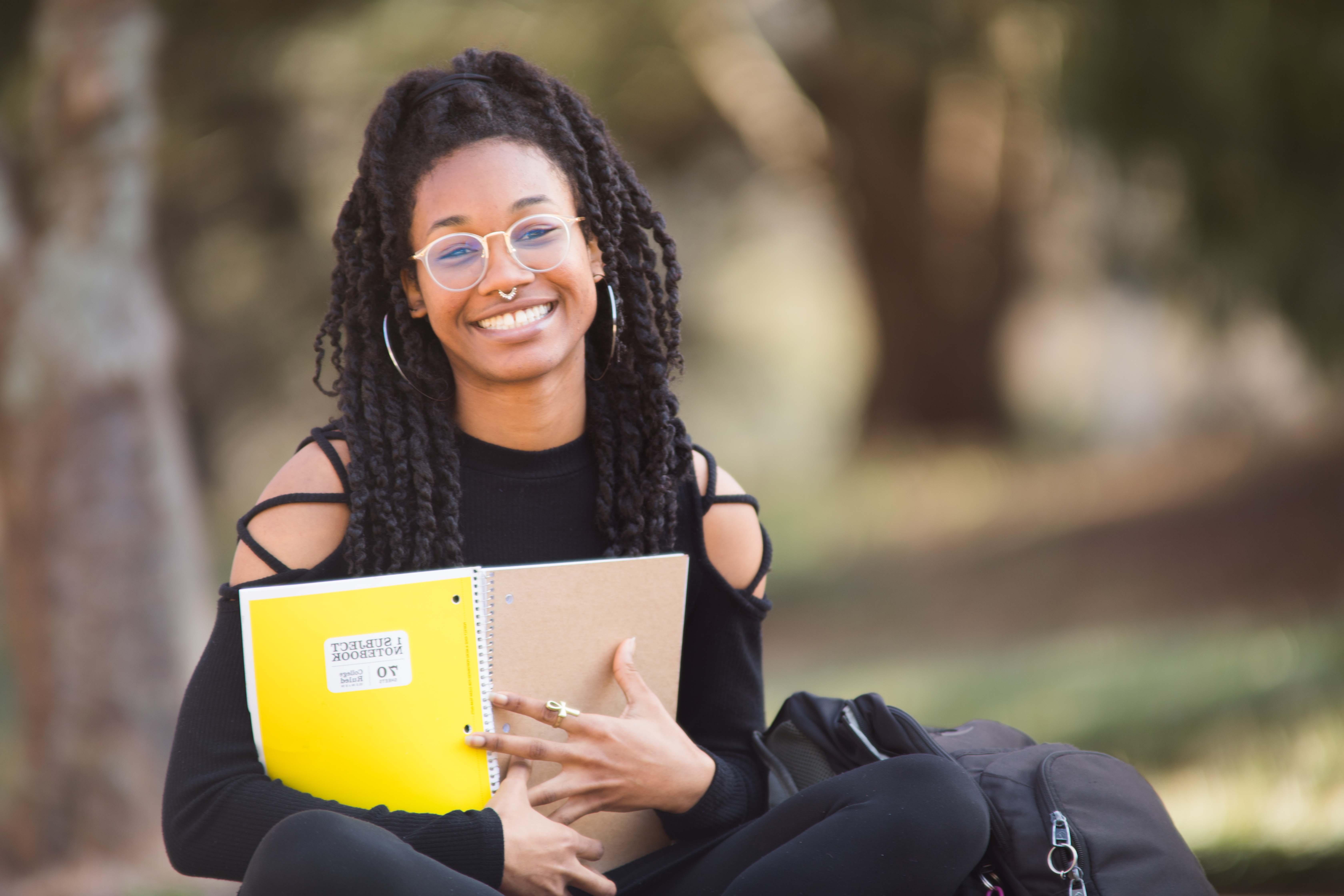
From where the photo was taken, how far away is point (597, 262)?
2.33 m

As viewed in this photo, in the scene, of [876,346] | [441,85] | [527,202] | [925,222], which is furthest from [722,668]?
[876,346]

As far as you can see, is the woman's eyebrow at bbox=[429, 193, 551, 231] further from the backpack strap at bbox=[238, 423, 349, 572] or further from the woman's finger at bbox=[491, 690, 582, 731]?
the woman's finger at bbox=[491, 690, 582, 731]

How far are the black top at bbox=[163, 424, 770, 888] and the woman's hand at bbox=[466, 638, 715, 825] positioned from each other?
75 millimetres

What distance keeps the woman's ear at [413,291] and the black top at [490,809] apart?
0.22 meters

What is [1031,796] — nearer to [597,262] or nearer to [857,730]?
[857,730]

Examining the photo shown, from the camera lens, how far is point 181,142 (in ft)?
26.3

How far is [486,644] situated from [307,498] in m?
0.36

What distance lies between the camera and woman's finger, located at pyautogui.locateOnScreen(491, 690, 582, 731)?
6.37 ft

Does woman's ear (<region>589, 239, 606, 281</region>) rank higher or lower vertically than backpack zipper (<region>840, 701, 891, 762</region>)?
higher

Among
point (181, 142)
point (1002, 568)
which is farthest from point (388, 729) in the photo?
point (181, 142)

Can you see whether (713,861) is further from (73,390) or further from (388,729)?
(73,390)

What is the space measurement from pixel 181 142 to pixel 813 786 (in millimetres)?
7214

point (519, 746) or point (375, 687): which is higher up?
point (375, 687)

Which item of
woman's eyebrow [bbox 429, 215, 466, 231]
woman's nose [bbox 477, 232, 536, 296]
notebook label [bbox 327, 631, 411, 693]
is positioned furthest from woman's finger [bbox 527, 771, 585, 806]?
woman's eyebrow [bbox 429, 215, 466, 231]
